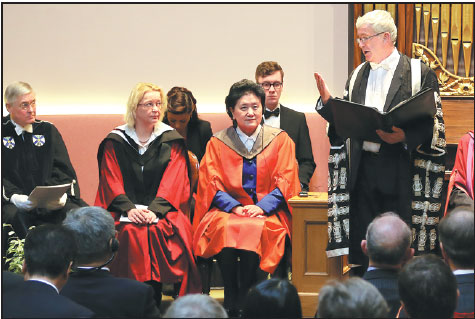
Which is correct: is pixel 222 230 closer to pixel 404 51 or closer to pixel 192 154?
pixel 192 154

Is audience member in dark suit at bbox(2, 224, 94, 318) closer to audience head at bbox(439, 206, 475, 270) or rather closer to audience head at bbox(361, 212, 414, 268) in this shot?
audience head at bbox(361, 212, 414, 268)

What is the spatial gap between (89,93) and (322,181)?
251cm

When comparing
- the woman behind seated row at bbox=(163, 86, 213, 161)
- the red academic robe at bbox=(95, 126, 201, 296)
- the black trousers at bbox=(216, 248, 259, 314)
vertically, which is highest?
the woman behind seated row at bbox=(163, 86, 213, 161)

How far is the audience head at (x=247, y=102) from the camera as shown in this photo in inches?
232

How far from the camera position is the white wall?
25.0 ft

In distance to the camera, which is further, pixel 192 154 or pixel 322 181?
pixel 322 181

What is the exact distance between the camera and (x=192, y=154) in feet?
21.0

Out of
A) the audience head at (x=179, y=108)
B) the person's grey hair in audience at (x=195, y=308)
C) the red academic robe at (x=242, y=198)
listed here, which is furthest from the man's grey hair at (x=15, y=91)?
the person's grey hair in audience at (x=195, y=308)

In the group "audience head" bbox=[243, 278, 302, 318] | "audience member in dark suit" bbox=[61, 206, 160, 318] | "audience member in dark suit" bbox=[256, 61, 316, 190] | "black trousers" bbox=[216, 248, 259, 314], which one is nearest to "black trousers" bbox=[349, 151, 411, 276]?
"black trousers" bbox=[216, 248, 259, 314]

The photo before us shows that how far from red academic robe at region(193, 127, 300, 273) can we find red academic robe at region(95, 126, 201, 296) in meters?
0.14

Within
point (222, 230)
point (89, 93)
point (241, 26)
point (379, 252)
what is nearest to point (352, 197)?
point (222, 230)

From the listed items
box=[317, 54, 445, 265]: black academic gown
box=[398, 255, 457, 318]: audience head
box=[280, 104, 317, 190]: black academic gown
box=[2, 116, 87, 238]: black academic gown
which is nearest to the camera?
box=[398, 255, 457, 318]: audience head

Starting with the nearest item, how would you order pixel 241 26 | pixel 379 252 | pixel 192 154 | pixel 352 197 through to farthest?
1. pixel 379 252
2. pixel 352 197
3. pixel 192 154
4. pixel 241 26

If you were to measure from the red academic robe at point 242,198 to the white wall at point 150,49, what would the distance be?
171 cm
